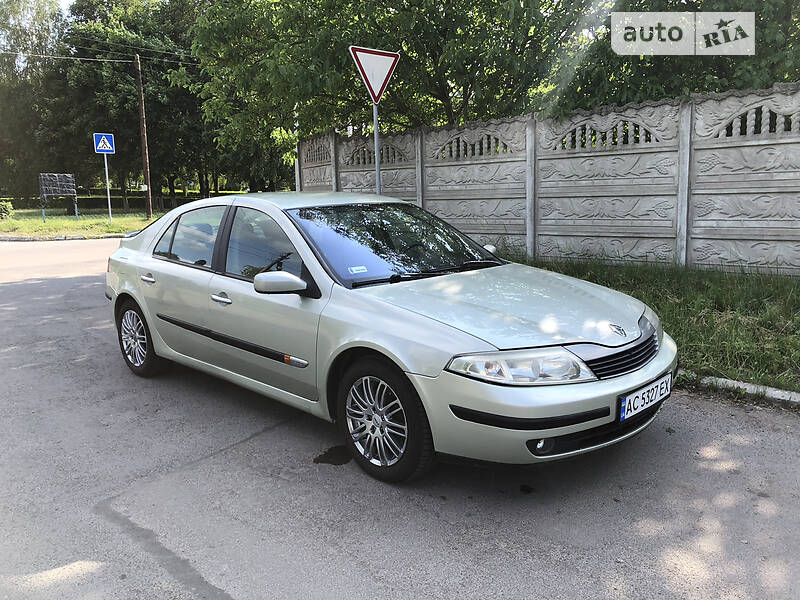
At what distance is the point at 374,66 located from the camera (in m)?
7.08

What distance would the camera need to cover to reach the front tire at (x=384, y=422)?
10.7ft

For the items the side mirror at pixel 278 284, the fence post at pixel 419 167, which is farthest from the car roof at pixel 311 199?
the fence post at pixel 419 167

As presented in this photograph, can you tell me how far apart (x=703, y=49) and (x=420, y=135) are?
3976mm

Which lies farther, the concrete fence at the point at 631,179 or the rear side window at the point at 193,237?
the concrete fence at the point at 631,179

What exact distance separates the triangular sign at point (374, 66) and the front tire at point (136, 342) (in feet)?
11.3

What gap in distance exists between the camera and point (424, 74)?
9.57 metres

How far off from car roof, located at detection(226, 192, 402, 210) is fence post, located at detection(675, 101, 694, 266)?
13.1 ft

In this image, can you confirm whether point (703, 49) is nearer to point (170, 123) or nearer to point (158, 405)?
point (158, 405)

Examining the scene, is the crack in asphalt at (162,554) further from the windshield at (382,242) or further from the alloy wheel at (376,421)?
the windshield at (382,242)

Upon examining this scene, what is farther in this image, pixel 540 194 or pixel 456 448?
pixel 540 194

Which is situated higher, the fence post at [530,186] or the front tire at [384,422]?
the fence post at [530,186]

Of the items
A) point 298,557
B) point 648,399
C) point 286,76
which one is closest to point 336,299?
point 298,557

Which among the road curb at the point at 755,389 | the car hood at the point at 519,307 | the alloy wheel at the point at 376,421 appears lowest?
the road curb at the point at 755,389

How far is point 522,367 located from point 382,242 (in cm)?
158
